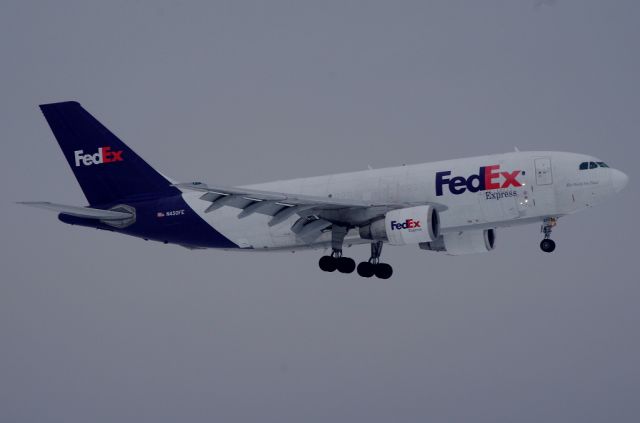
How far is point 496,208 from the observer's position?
54938mm

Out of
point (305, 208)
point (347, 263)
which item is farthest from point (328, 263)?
point (305, 208)

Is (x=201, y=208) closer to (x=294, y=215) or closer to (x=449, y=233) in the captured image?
(x=294, y=215)

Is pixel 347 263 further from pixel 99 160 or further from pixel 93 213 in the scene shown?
pixel 99 160

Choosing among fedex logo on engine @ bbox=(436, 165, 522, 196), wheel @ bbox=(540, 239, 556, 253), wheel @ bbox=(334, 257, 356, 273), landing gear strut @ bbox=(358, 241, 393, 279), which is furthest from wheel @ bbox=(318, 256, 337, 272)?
wheel @ bbox=(540, 239, 556, 253)

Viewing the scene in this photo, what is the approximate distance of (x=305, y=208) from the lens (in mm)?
55688

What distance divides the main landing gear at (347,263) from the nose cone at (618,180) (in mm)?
11803

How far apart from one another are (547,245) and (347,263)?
989cm

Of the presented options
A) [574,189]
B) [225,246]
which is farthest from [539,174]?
[225,246]

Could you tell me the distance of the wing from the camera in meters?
53.0

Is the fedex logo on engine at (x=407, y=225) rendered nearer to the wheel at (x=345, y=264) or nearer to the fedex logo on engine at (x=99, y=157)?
the wheel at (x=345, y=264)

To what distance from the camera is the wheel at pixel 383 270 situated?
58.6 meters

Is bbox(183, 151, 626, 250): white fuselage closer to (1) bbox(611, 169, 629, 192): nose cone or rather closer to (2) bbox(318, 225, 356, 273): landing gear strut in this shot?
(1) bbox(611, 169, 629, 192): nose cone

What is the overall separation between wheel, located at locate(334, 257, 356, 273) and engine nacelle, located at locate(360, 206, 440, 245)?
3857 mm

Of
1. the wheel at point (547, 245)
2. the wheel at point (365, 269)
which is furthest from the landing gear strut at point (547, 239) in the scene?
the wheel at point (365, 269)
